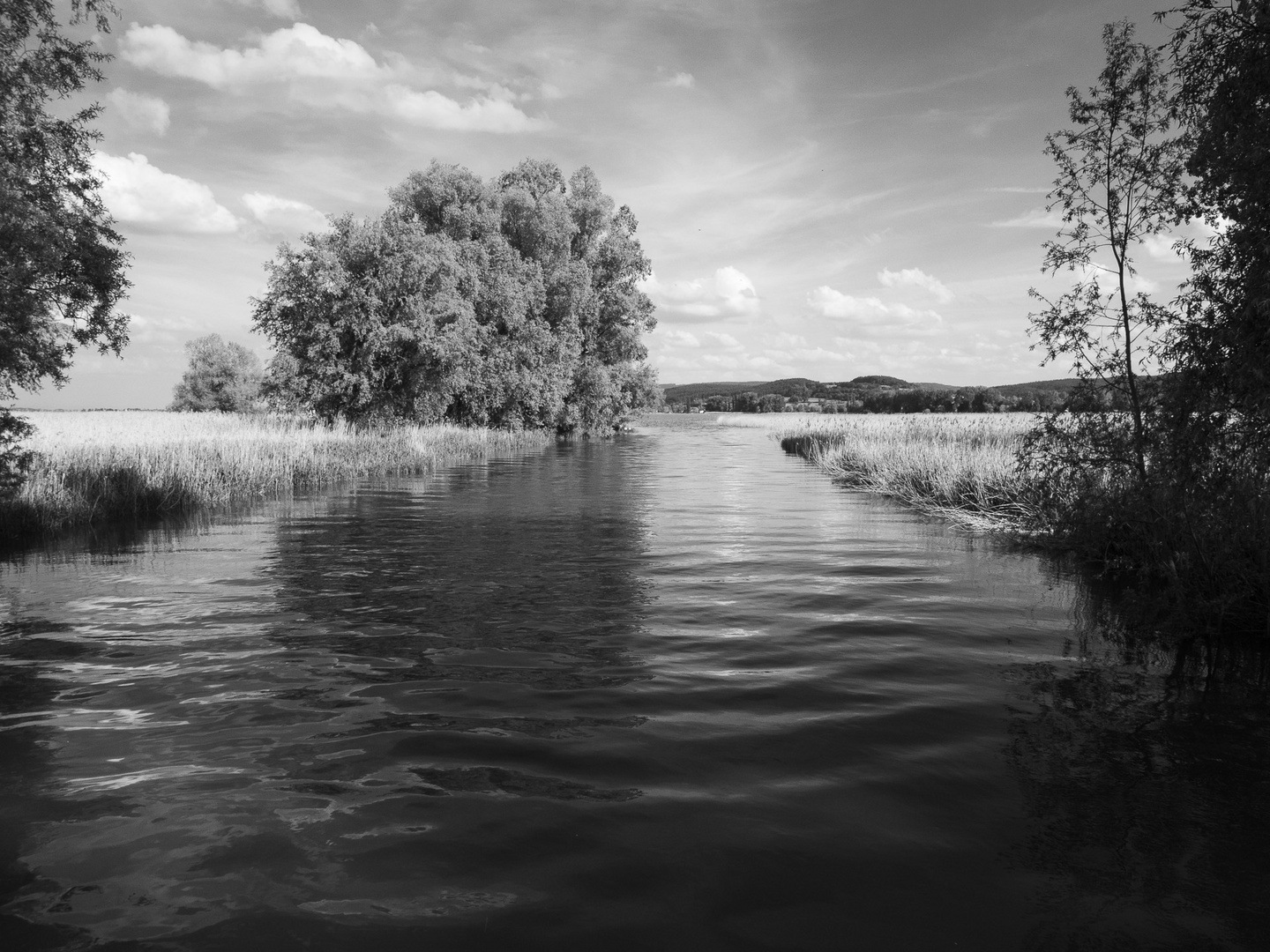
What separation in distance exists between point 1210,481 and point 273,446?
23249 mm

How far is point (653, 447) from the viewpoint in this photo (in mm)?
51375

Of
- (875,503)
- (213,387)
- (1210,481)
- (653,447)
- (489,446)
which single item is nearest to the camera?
(1210,481)

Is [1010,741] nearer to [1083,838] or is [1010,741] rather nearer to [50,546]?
[1083,838]

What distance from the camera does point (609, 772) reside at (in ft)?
16.6

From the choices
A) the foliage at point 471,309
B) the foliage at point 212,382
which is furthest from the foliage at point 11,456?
the foliage at point 212,382

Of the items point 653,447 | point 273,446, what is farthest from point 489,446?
point 273,446

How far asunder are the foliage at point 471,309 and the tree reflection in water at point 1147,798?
33.6 metres

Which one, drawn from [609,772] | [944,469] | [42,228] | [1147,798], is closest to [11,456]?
[42,228]

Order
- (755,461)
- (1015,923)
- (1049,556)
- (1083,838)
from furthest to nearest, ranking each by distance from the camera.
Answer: (755,461) < (1049,556) < (1083,838) < (1015,923)

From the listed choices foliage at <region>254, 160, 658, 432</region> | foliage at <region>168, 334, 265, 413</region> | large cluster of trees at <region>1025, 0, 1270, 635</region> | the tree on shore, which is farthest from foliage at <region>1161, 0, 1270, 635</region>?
foliage at <region>168, 334, 265, 413</region>

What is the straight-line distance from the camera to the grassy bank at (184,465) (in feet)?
51.0

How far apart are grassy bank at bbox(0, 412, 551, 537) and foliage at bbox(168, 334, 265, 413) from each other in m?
54.4

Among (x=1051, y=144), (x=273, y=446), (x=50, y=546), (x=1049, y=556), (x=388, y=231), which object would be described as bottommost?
(x=1049, y=556)

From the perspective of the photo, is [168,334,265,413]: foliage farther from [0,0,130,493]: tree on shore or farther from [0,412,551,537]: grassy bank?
[0,0,130,493]: tree on shore
